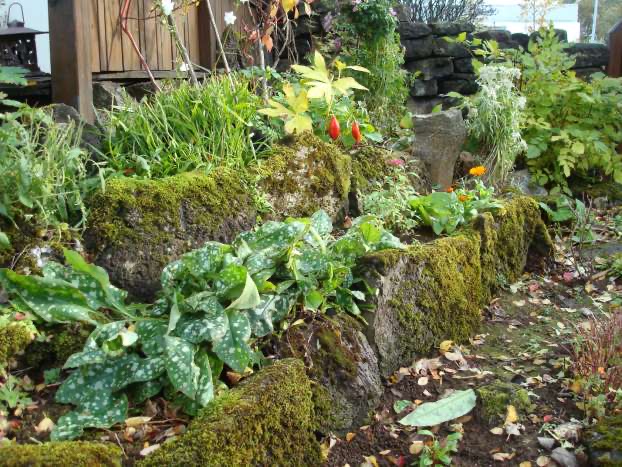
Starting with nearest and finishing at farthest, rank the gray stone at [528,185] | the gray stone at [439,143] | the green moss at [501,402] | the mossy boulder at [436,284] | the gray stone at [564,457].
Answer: the gray stone at [564,457] → the green moss at [501,402] → the mossy boulder at [436,284] → the gray stone at [439,143] → the gray stone at [528,185]

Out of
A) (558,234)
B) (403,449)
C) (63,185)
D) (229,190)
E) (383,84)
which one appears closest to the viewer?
(403,449)

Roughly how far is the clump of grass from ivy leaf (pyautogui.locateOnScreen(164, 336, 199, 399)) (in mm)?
1353

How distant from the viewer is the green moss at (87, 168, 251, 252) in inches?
120

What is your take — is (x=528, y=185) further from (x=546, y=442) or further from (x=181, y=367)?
(x=181, y=367)

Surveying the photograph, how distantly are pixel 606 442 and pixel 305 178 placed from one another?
7.13ft

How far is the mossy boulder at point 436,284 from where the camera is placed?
10.6 feet

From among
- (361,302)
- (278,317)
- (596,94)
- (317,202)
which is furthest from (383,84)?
(278,317)

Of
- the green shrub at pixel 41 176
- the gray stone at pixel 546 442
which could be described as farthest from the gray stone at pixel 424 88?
the gray stone at pixel 546 442

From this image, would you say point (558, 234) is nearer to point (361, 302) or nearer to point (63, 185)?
point (361, 302)

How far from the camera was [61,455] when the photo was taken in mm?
1983

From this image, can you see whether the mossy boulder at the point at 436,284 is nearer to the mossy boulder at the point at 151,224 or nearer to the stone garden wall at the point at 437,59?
the mossy boulder at the point at 151,224

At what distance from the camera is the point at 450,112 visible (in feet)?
17.4

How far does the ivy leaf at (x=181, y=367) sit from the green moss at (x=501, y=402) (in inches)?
52.8

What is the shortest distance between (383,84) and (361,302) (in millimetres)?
3361
